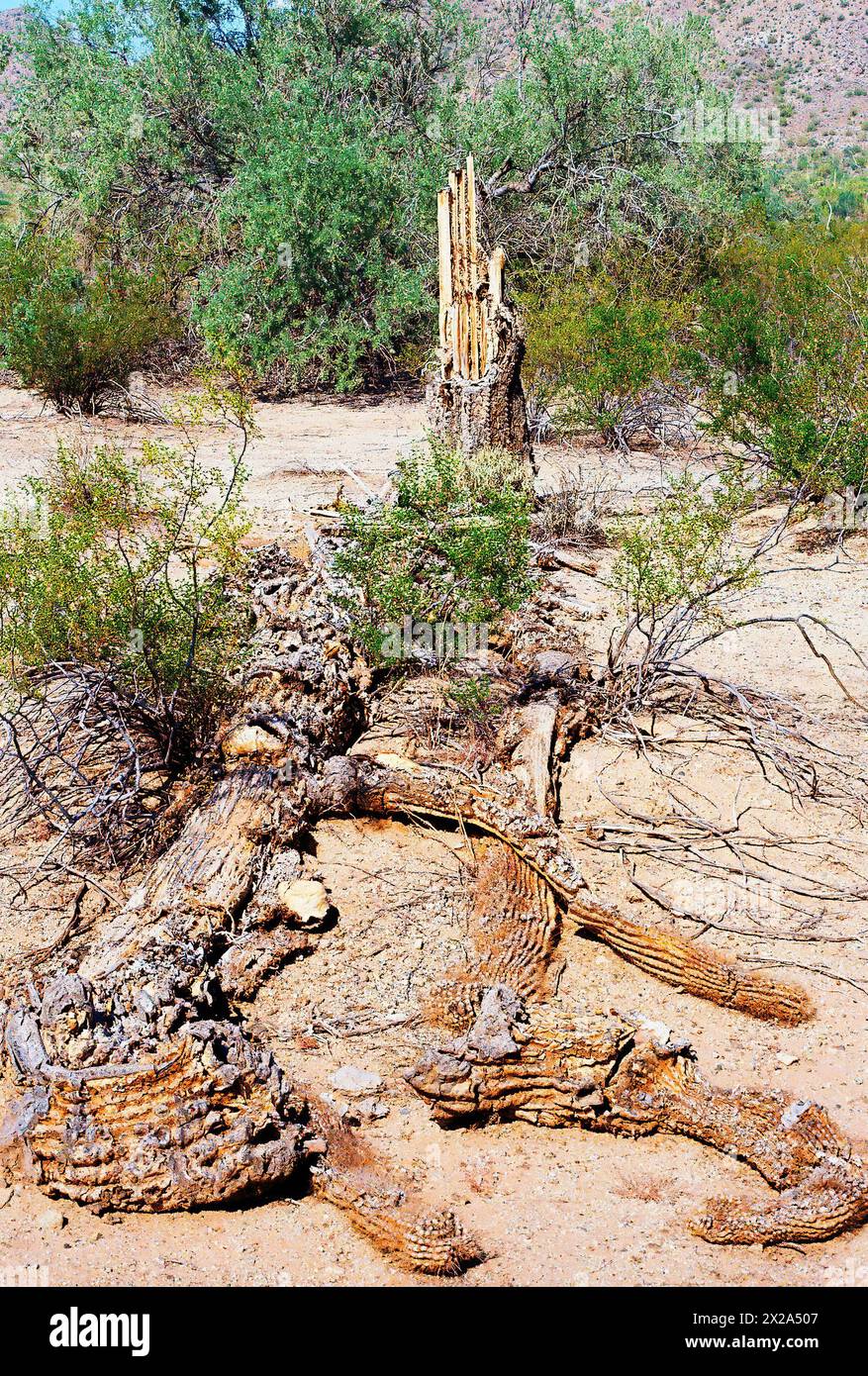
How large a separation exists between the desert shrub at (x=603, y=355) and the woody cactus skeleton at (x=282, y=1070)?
613 cm

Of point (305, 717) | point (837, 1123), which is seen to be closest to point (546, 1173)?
point (837, 1123)

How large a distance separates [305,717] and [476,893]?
1129 millimetres

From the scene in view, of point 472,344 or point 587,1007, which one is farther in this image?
point 472,344

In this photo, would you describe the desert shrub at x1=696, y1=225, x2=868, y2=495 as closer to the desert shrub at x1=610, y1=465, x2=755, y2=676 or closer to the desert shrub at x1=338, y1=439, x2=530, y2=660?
the desert shrub at x1=610, y1=465, x2=755, y2=676

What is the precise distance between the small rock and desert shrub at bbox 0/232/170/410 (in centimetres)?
863

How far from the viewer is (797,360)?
29.3ft

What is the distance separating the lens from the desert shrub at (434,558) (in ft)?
17.3

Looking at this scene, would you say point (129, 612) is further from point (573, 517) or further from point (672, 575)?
point (573, 517)

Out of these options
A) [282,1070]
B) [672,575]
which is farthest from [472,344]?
[282,1070]

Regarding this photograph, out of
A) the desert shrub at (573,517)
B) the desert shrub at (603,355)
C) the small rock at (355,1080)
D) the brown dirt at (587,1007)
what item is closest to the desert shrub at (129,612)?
the brown dirt at (587,1007)

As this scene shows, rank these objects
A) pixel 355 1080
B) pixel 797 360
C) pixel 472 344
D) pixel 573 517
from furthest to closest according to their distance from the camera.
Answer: pixel 797 360
pixel 573 517
pixel 472 344
pixel 355 1080

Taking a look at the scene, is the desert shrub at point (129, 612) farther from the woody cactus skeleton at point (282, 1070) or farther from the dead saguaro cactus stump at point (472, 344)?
the dead saguaro cactus stump at point (472, 344)

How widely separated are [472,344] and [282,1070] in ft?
17.6

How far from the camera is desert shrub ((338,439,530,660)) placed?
5.28 m
